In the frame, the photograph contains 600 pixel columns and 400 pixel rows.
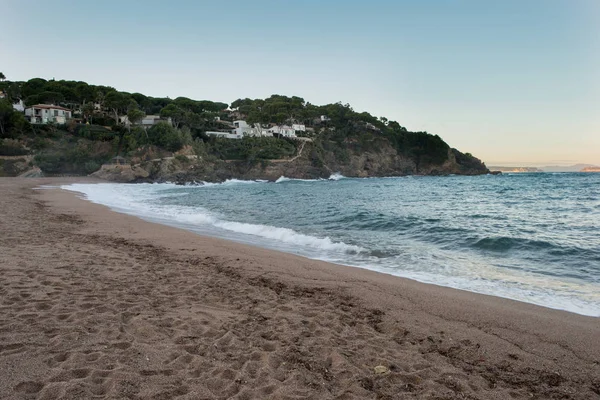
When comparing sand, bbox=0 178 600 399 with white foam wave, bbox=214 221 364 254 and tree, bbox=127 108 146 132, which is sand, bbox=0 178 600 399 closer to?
white foam wave, bbox=214 221 364 254

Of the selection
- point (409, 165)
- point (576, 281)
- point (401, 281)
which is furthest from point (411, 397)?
point (409, 165)

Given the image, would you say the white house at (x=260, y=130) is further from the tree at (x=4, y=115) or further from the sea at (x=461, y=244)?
the sea at (x=461, y=244)

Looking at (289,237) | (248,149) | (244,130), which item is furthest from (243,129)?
(289,237)

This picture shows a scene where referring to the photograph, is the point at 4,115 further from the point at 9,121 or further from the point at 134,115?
the point at 134,115

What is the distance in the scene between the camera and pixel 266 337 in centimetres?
410

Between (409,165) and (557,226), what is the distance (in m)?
89.0

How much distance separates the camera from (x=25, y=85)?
72.2 m

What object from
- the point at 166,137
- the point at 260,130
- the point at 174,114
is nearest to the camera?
the point at 166,137

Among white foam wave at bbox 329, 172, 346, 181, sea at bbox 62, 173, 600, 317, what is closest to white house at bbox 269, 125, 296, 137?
white foam wave at bbox 329, 172, 346, 181

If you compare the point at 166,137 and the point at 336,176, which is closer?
the point at 166,137

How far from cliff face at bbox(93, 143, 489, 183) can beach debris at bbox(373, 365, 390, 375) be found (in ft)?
177

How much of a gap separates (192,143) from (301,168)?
23.0 metres

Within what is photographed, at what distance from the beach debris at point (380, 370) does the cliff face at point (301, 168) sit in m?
53.9

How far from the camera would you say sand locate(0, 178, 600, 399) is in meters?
3.10
